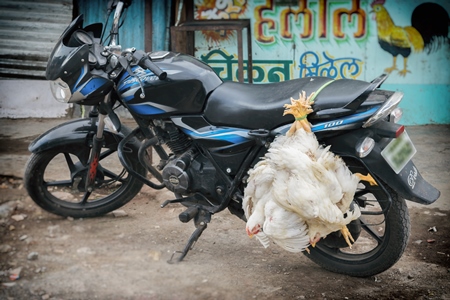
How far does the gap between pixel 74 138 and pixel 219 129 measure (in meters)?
1.37

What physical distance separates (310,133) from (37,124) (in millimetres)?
5455

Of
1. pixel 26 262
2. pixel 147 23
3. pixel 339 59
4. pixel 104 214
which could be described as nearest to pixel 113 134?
pixel 104 214

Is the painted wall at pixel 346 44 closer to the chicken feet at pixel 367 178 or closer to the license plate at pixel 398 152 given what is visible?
the license plate at pixel 398 152

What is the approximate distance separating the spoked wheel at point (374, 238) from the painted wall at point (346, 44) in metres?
4.28

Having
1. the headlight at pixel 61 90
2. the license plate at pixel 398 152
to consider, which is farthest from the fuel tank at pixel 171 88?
the license plate at pixel 398 152

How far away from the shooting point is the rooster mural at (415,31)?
7871 mm

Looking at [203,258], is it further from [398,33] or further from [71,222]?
[398,33]

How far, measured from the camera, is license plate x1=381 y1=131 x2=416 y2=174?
351 cm

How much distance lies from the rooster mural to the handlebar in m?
4.84

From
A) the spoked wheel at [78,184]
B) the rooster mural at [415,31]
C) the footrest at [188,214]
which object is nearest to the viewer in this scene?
the footrest at [188,214]

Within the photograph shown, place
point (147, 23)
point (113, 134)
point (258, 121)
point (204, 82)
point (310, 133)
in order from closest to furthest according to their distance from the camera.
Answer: point (310, 133)
point (258, 121)
point (204, 82)
point (113, 134)
point (147, 23)

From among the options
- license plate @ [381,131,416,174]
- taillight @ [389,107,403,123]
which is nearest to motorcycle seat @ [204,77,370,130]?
taillight @ [389,107,403,123]

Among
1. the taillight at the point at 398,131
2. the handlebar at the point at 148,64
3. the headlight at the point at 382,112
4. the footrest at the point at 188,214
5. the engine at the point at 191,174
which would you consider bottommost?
the footrest at the point at 188,214

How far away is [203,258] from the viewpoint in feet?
14.2
